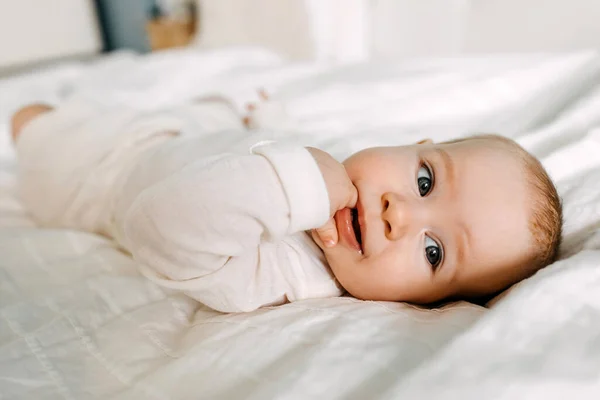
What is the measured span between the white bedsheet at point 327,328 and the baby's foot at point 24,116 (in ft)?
0.34

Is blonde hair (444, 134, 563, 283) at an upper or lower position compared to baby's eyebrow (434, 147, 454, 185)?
lower

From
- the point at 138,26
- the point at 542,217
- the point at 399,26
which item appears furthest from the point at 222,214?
the point at 138,26

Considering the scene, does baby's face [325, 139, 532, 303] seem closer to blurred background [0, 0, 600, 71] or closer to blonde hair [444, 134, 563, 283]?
blonde hair [444, 134, 563, 283]

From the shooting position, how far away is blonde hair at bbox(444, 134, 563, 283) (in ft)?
2.48

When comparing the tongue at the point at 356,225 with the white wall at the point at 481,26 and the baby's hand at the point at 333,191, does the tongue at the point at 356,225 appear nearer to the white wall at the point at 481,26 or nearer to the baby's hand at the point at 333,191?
the baby's hand at the point at 333,191

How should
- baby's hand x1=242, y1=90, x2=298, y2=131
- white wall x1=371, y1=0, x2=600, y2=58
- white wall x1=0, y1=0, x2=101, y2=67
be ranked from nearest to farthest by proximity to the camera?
baby's hand x1=242, y1=90, x2=298, y2=131, white wall x1=371, y1=0, x2=600, y2=58, white wall x1=0, y1=0, x2=101, y2=67

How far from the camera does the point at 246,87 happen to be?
153cm

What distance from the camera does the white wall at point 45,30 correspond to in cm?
212

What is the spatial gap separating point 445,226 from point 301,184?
9.3 inches

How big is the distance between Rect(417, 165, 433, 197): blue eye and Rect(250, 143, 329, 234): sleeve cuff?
0.18m

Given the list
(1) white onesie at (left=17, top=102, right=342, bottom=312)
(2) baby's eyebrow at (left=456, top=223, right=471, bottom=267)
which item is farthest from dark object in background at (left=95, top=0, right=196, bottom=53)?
(2) baby's eyebrow at (left=456, top=223, right=471, bottom=267)

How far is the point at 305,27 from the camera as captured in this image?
2426 mm

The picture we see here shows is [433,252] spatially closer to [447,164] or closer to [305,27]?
[447,164]

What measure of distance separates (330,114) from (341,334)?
2.66ft
